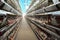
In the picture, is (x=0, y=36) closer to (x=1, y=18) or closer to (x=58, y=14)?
(x=1, y=18)

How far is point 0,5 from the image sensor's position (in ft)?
7.07

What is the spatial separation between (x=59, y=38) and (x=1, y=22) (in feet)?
2.91

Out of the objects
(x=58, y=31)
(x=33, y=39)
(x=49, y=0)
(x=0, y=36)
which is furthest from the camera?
(x=33, y=39)

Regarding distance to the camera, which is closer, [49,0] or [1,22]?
[1,22]

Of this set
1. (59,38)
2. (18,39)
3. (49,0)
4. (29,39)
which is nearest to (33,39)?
(29,39)

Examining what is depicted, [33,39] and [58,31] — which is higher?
[58,31]

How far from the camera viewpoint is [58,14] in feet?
6.55

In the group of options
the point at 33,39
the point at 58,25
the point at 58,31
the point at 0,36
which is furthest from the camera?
the point at 33,39

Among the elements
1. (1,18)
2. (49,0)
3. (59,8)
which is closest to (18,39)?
(49,0)

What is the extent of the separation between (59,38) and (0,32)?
715 mm

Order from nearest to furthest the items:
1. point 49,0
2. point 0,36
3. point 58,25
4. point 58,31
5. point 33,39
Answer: point 0,36
point 58,31
point 58,25
point 49,0
point 33,39

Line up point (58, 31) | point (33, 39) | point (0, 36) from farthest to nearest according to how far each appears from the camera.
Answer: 1. point (33, 39)
2. point (58, 31)
3. point (0, 36)

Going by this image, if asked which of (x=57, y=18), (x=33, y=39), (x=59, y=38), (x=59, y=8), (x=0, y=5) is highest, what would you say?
(x=0, y=5)

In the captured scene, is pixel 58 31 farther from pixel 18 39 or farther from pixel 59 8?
pixel 18 39
